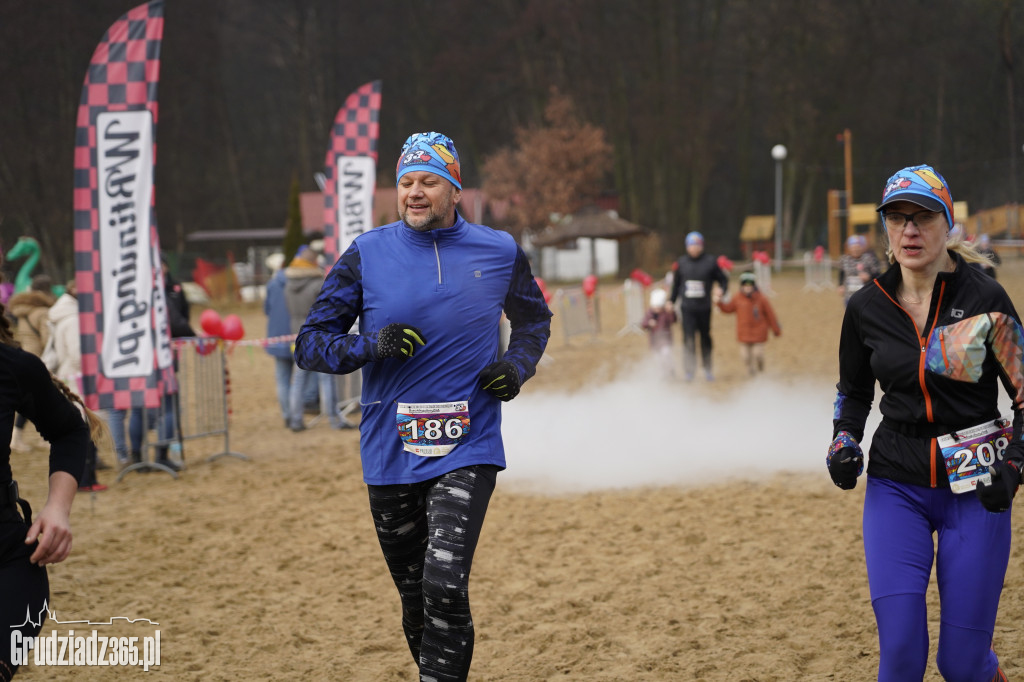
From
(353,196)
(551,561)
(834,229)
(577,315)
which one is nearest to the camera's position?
(551,561)

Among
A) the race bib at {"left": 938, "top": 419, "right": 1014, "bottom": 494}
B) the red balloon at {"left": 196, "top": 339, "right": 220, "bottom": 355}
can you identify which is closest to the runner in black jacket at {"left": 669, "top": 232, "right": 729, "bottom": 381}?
the red balloon at {"left": 196, "top": 339, "right": 220, "bottom": 355}

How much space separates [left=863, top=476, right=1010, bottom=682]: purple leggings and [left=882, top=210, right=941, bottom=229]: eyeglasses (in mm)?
868

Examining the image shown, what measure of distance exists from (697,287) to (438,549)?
11296 mm

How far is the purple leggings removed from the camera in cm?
304

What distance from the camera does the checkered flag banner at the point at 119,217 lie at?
8.55m

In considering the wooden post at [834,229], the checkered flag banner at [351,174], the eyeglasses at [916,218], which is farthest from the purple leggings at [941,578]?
the wooden post at [834,229]

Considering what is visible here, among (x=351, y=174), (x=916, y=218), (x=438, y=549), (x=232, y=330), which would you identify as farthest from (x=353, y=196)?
(x=916, y=218)

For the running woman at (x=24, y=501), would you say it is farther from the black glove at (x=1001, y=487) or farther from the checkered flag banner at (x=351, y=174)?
the checkered flag banner at (x=351, y=174)

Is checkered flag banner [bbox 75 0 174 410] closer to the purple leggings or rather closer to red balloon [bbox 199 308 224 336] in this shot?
red balloon [bbox 199 308 224 336]

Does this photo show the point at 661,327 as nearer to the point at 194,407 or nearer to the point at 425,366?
the point at 194,407

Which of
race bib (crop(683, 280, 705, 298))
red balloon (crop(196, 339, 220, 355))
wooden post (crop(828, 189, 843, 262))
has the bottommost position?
wooden post (crop(828, 189, 843, 262))

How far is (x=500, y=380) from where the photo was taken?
360 cm

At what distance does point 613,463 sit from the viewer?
373 inches

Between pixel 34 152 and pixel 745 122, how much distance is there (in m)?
33.0
